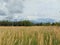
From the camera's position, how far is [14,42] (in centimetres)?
231

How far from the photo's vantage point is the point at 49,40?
2467 millimetres

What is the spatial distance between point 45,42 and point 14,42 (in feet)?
1.26

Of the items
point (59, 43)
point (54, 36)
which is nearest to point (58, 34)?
point (54, 36)

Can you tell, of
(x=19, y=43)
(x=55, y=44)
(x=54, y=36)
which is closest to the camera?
(x=19, y=43)

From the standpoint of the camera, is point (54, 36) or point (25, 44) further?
point (54, 36)

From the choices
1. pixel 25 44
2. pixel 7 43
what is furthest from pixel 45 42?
pixel 7 43

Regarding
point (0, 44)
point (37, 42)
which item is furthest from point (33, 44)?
point (0, 44)

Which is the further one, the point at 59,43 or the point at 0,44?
the point at 59,43

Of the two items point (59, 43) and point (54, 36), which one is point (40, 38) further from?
point (54, 36)

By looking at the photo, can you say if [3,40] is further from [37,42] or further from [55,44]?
[55,44]

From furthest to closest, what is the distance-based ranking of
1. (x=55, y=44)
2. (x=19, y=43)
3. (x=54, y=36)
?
(x=54, y=36), (x=55, y=44), (x=19, y=43)

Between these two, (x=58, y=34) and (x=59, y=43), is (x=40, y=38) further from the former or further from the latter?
(x=58, y=34)

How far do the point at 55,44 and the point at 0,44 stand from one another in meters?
0.68

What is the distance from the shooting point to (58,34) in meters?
2.92
